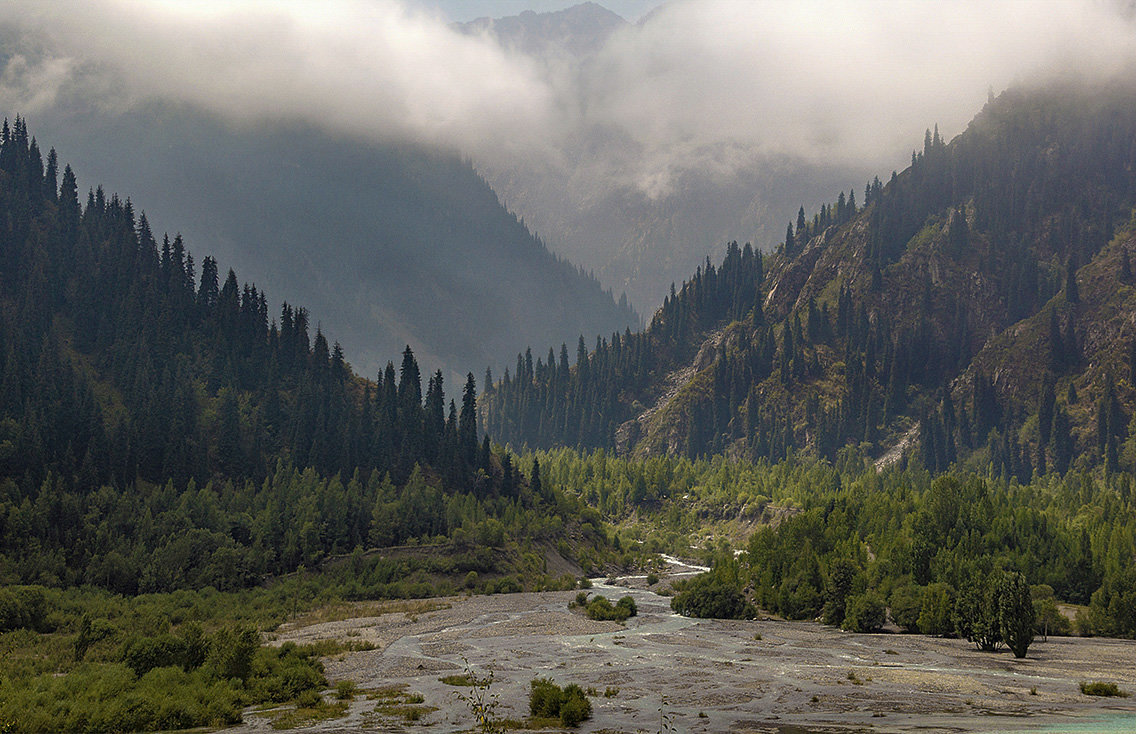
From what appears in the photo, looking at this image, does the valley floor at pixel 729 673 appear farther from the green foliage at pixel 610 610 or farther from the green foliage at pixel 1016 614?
the green foliage at pixel 610 610

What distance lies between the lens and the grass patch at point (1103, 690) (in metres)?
88.8

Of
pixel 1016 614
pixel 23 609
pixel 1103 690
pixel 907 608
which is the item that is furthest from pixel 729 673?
pixel 23 609

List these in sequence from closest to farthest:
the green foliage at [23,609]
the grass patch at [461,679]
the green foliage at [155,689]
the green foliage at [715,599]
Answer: the green foliage at [155,689], the grass patch at [461,679], the green foliage at [23,609], the green foliage at [715,599]

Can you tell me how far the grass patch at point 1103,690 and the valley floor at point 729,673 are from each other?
1366 millimetres

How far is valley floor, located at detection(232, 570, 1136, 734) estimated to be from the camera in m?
76.5

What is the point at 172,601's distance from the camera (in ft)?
499

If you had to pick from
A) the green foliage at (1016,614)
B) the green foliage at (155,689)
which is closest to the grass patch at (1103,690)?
the green foliage at (1016,614)

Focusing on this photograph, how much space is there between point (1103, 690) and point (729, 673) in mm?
34328

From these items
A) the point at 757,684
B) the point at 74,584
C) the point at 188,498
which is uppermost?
the point at 188,498

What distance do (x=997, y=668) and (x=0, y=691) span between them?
93308 millimetres

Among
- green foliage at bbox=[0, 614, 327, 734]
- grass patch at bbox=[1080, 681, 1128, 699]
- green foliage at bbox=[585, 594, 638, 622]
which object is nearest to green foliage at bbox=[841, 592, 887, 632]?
green foliage at bbox=[585, 594, 638, 622]

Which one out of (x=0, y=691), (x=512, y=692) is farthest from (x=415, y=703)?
(x=0, y=691)

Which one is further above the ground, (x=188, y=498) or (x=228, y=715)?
(x=188, y=498)

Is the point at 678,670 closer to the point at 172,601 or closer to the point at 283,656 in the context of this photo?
the point at 283,656
